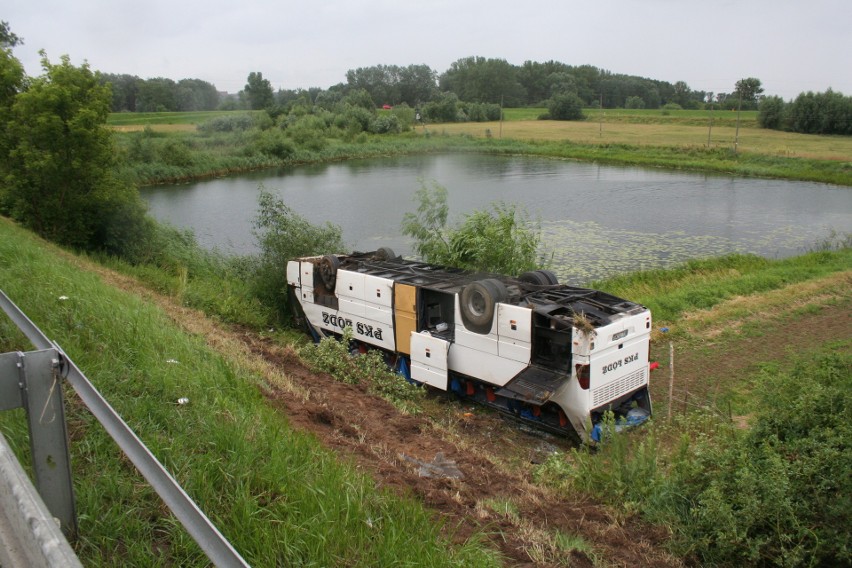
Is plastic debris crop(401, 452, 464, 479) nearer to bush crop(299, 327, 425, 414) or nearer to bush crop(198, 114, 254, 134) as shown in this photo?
bush crop(299, 327, 425, 414)

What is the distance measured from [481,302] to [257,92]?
76.4m

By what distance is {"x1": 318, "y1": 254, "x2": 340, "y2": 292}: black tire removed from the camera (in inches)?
548

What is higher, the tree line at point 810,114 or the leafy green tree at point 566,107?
the leafy green tree at point 566,107

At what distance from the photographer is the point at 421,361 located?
38.7ft

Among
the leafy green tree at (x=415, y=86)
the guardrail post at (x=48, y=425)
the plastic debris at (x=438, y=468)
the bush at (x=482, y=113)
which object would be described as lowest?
the plastic debris at (x=438, y=468)

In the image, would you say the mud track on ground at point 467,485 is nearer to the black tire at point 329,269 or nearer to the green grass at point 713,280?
the black tire at point 329,269

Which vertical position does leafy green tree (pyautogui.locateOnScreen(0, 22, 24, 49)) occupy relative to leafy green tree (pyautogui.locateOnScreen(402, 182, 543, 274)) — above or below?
above

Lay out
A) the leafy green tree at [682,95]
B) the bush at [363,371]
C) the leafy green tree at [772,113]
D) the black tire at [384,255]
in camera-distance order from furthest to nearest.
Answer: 1. the leafy green tree at [682,95]
2. the leafy green tree at [772,113]
3. the black tire at [384,255]
4. the bush at [363,371]

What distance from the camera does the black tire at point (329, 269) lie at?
45.7 feet

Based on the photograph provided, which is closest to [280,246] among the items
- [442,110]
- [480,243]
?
[480,243]


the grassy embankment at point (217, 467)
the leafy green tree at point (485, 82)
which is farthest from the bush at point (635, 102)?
the grassy embankment at point (217, 467)

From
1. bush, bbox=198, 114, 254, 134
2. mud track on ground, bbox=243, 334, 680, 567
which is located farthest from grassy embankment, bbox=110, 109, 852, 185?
mud track on ground, bbox=243, 334, 680, 567

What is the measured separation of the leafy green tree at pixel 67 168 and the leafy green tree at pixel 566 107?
3440 inches

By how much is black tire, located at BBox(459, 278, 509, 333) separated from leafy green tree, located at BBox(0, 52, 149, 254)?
14289 mm
